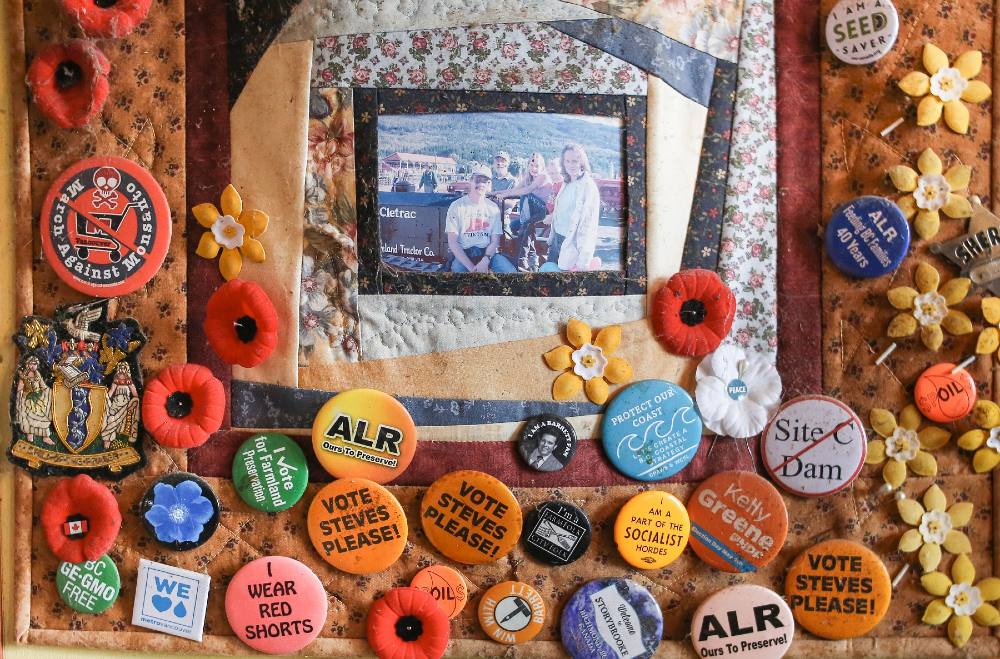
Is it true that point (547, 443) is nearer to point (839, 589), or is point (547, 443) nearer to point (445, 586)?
point (445, 586)

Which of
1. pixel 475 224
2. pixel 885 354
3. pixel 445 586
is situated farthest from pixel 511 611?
pixel 885 354

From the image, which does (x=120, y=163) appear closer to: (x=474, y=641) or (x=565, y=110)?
(x=565, y=110)

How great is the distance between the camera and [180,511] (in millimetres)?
1504

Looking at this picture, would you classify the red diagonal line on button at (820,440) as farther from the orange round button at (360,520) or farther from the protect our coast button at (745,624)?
the orange round button at (360,520)

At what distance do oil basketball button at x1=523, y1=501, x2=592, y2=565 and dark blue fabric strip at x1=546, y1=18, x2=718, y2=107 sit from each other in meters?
0.78

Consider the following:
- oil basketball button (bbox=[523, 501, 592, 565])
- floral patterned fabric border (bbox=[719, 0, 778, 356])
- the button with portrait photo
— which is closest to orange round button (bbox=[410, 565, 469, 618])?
oil basketball button (bbox=[523, 501, 592, 565])

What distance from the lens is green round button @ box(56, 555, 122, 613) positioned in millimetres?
1513

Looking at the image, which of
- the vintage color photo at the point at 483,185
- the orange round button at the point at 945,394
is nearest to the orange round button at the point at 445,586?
the vintage color photo at the point at 483,185

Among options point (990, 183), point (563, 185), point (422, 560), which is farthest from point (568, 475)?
point (990, 183)

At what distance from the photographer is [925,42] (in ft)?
4.90

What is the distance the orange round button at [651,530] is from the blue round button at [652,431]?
6 cm

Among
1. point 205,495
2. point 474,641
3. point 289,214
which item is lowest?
point 474,641

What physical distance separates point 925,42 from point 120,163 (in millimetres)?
1462

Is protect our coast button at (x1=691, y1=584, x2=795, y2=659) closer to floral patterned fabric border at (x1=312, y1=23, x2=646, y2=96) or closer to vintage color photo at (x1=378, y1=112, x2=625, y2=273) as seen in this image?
vintage color photo at (x1=378, y1=112, x2=625, y2=273)
